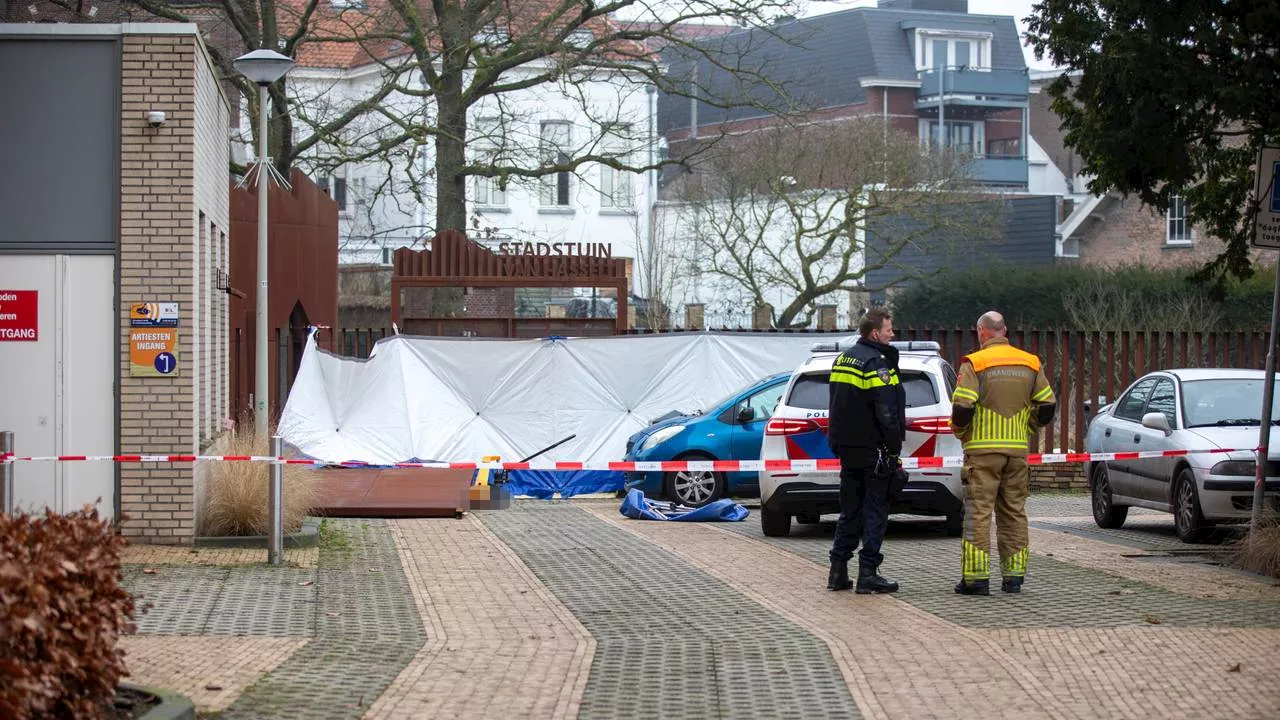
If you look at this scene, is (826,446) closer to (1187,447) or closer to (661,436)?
(1187,447)

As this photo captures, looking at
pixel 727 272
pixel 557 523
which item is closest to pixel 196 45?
pixel 557 523

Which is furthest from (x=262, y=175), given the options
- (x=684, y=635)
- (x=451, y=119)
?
(x=451, y=119)

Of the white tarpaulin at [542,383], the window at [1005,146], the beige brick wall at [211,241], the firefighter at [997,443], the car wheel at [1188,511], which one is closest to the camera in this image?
the firefighter at [997,443]

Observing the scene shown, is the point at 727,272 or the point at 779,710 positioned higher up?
the point at 727,272

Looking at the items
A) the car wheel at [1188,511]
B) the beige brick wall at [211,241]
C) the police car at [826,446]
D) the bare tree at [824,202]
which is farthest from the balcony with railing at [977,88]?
the police car at [826,446]

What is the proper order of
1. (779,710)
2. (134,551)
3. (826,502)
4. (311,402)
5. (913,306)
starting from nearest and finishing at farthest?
1. (779,710)
2. (134,551)
3. (826,502)
4. (311,402)
5. (913,306)

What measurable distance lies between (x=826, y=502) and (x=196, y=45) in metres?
6.47

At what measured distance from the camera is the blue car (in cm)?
1784

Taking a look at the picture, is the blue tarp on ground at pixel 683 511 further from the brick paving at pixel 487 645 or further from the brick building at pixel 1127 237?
the brick building at pixel 1127 237

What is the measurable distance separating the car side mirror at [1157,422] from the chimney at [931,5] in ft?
177

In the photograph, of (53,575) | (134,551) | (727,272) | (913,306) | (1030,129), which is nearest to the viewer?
(53,575)

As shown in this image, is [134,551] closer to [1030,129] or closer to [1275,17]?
[1275,17]

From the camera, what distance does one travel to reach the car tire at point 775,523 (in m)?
14.0

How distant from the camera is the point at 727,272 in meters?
38.2
